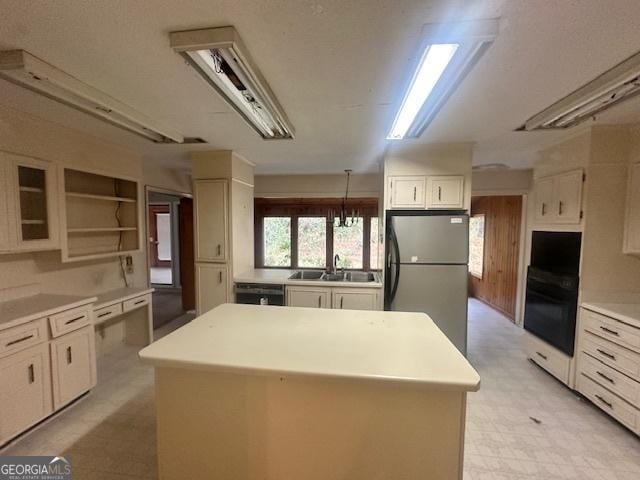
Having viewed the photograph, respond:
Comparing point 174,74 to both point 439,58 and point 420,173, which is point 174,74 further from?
point 420,173

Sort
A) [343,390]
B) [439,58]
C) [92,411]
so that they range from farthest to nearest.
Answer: [92,411] → [439,58] → [343,390]

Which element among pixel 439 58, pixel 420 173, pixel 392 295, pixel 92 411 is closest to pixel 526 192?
pixel 420 173

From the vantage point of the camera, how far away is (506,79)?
1.65m

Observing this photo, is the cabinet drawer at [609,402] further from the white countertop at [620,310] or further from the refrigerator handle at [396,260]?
the refrigerator handle at [396,260]

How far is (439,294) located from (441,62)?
7.47ft

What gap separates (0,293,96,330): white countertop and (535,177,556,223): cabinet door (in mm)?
4391

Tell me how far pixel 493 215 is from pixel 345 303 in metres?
4.05

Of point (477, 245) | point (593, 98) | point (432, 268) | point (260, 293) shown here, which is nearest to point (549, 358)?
point (432, 268)

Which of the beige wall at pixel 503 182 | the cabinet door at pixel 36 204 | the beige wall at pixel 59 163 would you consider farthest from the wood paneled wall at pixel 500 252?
the cabinet door at pixel 36 204

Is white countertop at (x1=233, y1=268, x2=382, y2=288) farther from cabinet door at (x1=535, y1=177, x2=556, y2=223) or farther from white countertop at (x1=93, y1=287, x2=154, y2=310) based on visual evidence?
cabinet door at (x1=535, y1=177, x2=556, y2=223)

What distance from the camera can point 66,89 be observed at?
171 cm

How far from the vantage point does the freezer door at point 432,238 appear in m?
2.97

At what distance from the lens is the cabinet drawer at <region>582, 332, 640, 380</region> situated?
6.49 ft

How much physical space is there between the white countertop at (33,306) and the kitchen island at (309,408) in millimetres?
1296
